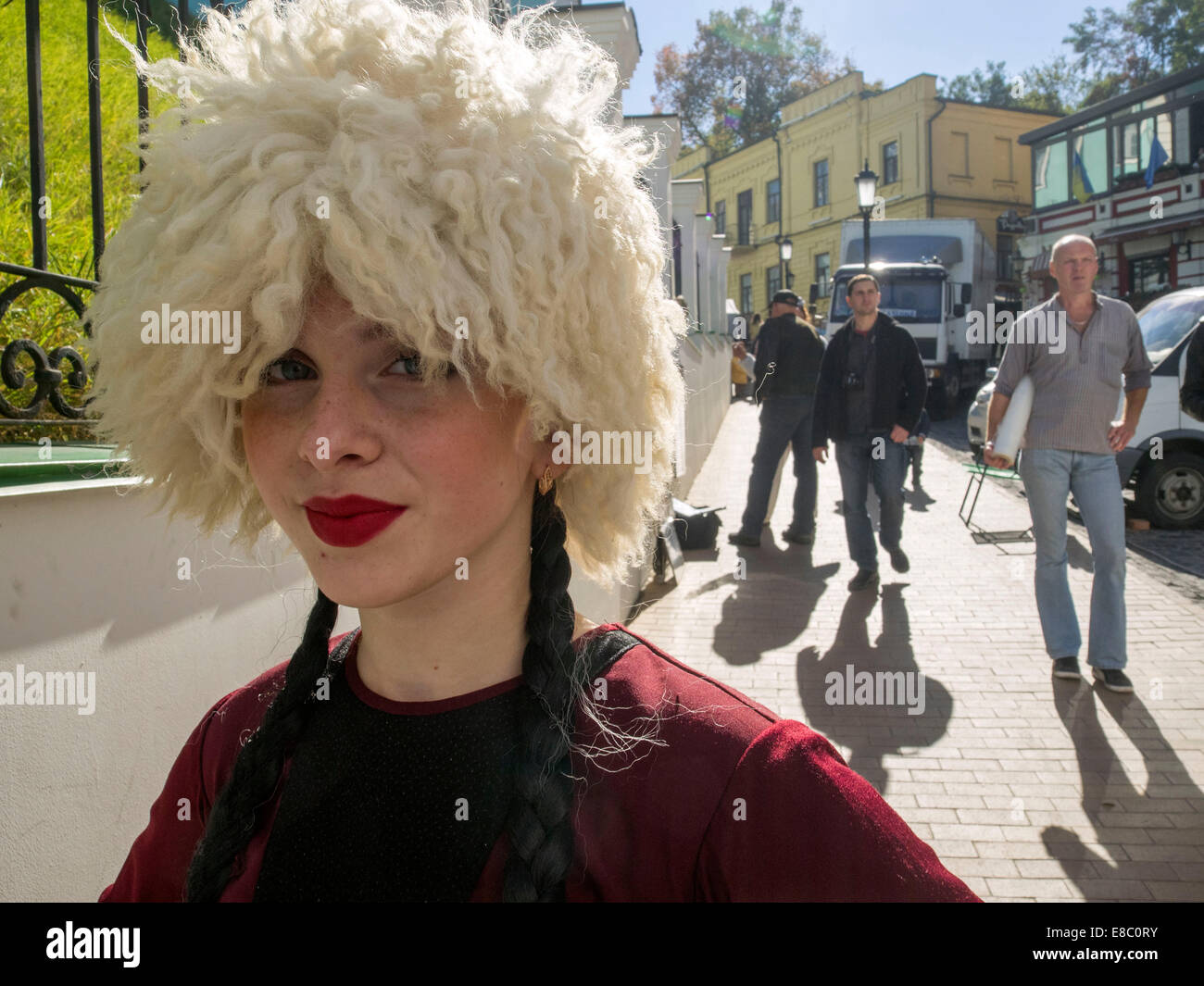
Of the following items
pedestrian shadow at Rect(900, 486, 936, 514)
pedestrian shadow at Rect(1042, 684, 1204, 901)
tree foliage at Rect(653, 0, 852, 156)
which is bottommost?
pedestrian shadow at Rect(1042, 684, 1204, 901)

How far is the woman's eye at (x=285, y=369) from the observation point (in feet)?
4.55

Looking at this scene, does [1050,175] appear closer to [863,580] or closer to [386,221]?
[863,580]

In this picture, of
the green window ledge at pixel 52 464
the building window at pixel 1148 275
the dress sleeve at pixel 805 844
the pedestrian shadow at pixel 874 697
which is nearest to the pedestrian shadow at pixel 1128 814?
the pedestrian shadow at pixel 874 697

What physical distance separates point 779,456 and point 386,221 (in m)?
7.51

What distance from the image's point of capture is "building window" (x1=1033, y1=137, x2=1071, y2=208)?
2436 cm

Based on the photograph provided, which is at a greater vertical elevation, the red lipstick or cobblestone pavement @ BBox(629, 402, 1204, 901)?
the red lipstick

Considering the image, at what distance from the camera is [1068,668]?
5102 millimetres

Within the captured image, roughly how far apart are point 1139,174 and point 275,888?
26158 mm

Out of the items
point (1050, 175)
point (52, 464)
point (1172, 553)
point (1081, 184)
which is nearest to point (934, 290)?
point (1081, 184)

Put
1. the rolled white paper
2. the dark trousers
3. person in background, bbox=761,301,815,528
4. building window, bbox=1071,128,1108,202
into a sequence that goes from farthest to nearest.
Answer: building window, bbox=1071,128,1108,202 → the dark trousers → person in background, bbox=761,301,815,528 → the rolled white paper

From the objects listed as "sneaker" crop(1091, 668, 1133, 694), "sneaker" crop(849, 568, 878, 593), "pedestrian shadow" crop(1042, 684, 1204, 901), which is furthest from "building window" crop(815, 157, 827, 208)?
"pedestrian shadow" crop(1042, 684, 1204, 901)

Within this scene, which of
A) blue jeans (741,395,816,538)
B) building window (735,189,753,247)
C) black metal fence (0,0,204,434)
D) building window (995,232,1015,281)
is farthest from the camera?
building window (735,189,753,247)

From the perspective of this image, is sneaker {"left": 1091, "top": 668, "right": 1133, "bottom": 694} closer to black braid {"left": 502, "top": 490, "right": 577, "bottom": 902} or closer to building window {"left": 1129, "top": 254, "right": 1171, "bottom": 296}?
black braid {"left": 502, "top": 490, "right": 577, "bottom": 902}

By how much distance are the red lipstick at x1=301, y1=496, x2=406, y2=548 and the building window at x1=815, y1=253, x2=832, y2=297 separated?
3987 centimetres
